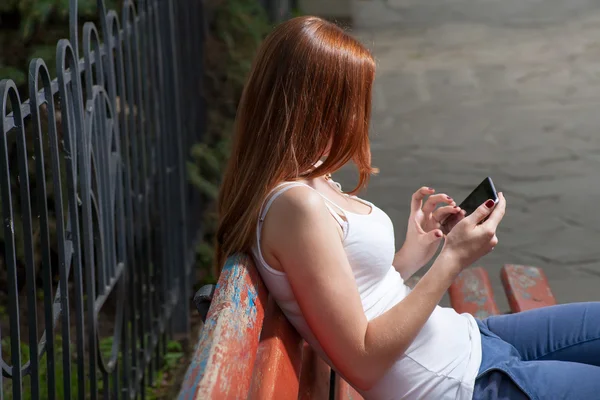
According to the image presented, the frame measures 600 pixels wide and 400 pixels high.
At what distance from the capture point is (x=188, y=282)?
4.68 m

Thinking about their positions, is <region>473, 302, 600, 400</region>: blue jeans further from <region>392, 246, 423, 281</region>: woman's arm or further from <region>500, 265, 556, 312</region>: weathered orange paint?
<region>500, 265, 556, 312</region>: weathered orange paint

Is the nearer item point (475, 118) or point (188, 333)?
point (188, 333)

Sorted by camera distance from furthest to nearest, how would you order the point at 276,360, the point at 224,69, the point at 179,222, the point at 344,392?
the point at 224,69 < the point at 179,222 < the point at 344,392 < the point at 276,360

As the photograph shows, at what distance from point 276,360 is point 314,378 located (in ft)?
1.98

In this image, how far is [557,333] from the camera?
2.53 m

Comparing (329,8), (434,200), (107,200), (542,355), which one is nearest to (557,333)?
(542,355)

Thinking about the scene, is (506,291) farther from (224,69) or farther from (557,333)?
(224,69)

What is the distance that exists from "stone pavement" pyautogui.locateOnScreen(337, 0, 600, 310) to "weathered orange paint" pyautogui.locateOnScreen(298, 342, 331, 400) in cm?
235

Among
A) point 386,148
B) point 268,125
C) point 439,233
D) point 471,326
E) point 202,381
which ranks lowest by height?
point 386,148

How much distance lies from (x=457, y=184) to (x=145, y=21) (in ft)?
9.40

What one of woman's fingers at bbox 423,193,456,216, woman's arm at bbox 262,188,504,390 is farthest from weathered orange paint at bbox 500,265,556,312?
woman's arm at bbox 262,188,504,390

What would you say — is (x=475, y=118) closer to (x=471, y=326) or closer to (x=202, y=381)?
(x=471, y=326)

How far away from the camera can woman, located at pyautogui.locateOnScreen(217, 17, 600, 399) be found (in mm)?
→ 2053

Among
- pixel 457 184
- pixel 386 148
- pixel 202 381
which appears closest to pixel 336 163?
pixel 202 381
